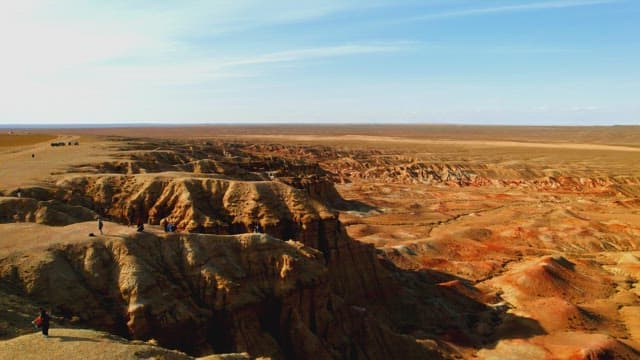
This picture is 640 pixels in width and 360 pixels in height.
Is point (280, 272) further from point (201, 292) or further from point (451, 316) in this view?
point (451, 316)

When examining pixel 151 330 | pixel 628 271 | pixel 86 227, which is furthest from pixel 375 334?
pixel 628 271

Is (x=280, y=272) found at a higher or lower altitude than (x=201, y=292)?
higher

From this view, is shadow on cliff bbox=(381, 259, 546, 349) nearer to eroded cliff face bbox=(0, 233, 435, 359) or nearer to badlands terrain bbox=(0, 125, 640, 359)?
badlands terrain bbox=(0, 125, 640, 359)

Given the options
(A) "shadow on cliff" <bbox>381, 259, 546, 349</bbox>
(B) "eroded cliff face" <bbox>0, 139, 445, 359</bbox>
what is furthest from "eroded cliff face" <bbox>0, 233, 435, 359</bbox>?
(A) "shadow on cliff" <bbox>381, 259, 546, 349</bbox>

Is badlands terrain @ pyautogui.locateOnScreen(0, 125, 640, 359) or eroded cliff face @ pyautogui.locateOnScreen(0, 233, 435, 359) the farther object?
badlands terrain @ pyautogui.locateOnScreen(0, 125, 640, 359)

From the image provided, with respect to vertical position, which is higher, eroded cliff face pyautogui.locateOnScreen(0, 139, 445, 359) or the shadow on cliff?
eroded cliff face pyautogui.locateOnScreen(0, 139, 445, 359)

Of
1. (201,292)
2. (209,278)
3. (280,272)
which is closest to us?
(201,292)

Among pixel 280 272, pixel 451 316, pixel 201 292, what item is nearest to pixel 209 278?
pixel 201 292

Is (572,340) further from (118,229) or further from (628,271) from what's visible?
(118,229)

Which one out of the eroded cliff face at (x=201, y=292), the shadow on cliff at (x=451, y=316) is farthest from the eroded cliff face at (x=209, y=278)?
the shadow on cliff at (x=451, y=316)
